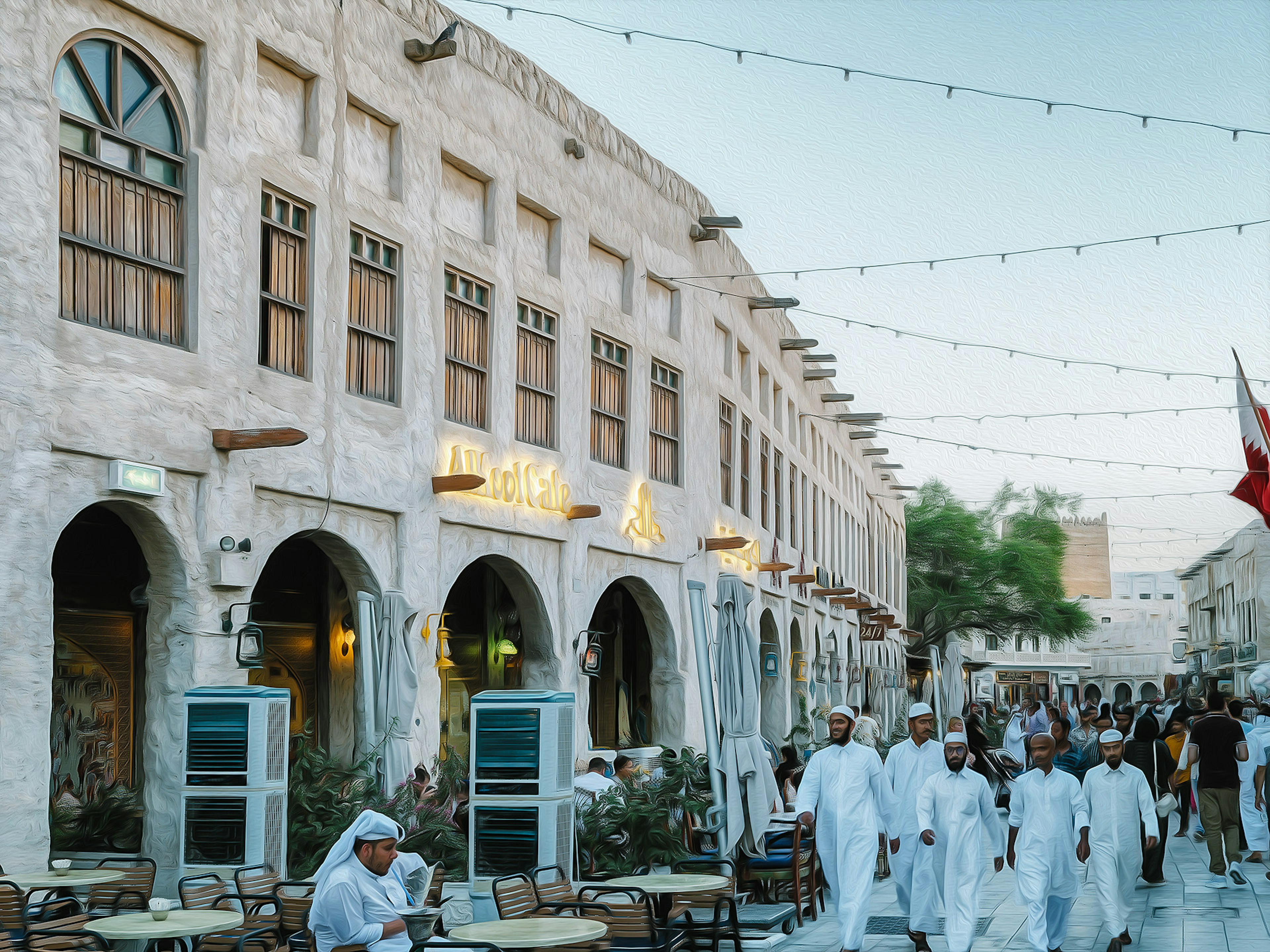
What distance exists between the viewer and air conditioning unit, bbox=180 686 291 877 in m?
10.8

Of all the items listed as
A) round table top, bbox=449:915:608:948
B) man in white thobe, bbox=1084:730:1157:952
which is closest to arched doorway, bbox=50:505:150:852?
round table top, bbox=449:915:608:948

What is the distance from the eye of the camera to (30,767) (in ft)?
33.8

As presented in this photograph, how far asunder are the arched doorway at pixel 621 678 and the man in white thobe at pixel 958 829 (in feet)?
39.6

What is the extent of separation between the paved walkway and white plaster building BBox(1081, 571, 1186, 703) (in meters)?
82.6

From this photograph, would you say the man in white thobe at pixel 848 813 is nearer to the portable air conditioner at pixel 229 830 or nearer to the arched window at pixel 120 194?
the portable air conditioner at pixel 229 830

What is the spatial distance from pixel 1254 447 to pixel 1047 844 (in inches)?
649

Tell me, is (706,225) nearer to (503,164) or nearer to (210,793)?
(503,164)

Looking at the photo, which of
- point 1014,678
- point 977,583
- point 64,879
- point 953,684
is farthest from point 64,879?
point 1014,678

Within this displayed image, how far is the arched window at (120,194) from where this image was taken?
11.3 metres

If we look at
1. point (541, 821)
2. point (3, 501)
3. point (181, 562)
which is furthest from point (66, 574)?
point (541, 821)

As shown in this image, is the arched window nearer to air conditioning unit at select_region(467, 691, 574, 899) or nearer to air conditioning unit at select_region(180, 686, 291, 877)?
air conditioning unit at select_region(180, 686, 291, 877)

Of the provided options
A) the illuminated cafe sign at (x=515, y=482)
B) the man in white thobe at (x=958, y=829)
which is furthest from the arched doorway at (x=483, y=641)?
the man in white thobe at (x=958, y=829)

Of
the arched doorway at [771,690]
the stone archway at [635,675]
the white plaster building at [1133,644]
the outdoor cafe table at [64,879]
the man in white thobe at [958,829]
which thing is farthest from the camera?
the white plaster building at [1133,644]

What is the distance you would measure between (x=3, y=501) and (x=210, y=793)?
8.87 ft
